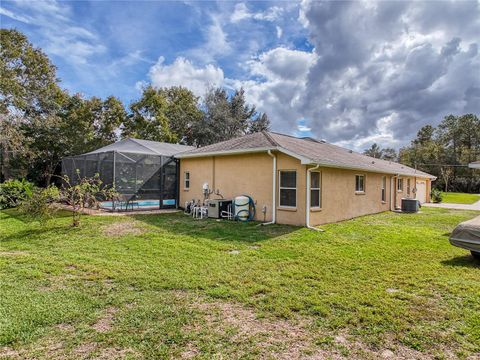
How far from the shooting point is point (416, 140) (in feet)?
160


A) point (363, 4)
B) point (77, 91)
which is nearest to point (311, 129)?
point (363, 4)

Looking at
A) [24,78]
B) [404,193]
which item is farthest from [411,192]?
[24,78]

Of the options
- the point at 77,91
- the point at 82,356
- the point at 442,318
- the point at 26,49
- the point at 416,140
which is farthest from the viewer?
the point at 416,140

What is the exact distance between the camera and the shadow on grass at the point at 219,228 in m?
8.00

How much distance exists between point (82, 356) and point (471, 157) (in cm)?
5116

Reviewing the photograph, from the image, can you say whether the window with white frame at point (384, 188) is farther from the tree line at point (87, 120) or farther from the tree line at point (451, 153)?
the tree line at point (451, 153)

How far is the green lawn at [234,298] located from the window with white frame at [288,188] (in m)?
2.69

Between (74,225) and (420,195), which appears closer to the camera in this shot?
(74,225)

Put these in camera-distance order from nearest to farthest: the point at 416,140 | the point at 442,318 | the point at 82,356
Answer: the point at 82,356 → the point at 442,318 → the point at 416,140

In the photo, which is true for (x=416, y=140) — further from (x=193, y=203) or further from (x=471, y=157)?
(x=193, y=203)

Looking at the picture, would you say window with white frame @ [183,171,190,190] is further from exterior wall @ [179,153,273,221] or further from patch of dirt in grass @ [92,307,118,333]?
patch of dirt in grass @ [92,307,118,333]

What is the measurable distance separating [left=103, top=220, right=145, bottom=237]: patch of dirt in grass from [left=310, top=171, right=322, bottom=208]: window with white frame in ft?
18.7

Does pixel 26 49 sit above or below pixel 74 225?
above

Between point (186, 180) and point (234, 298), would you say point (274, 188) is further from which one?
point (234, 298)
